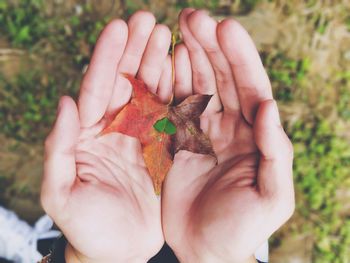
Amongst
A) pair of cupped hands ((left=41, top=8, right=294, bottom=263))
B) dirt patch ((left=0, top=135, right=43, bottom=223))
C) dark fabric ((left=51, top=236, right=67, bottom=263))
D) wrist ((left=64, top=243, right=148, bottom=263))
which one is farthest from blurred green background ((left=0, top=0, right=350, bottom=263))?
pair of cupped hands ((left=41, top=8, right=294, bottom=263))

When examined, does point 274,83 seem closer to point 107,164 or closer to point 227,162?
point 227,162

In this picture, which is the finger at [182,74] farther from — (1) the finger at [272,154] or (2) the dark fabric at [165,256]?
(2) the dark fabric at [165,256]

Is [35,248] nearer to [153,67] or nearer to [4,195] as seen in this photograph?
[4,195]

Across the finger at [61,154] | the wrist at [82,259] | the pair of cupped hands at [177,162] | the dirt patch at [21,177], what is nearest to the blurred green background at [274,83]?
the dirt patch at [21,177]

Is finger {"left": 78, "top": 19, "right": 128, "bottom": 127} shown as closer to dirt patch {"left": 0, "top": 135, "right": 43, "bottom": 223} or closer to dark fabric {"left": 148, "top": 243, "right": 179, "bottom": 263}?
dark fabric {"left": 148, "top": 243, "right": 179, "bottom": 263}

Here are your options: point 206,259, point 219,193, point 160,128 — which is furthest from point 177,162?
point 206,259

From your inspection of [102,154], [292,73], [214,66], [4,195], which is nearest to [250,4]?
[292,73]
